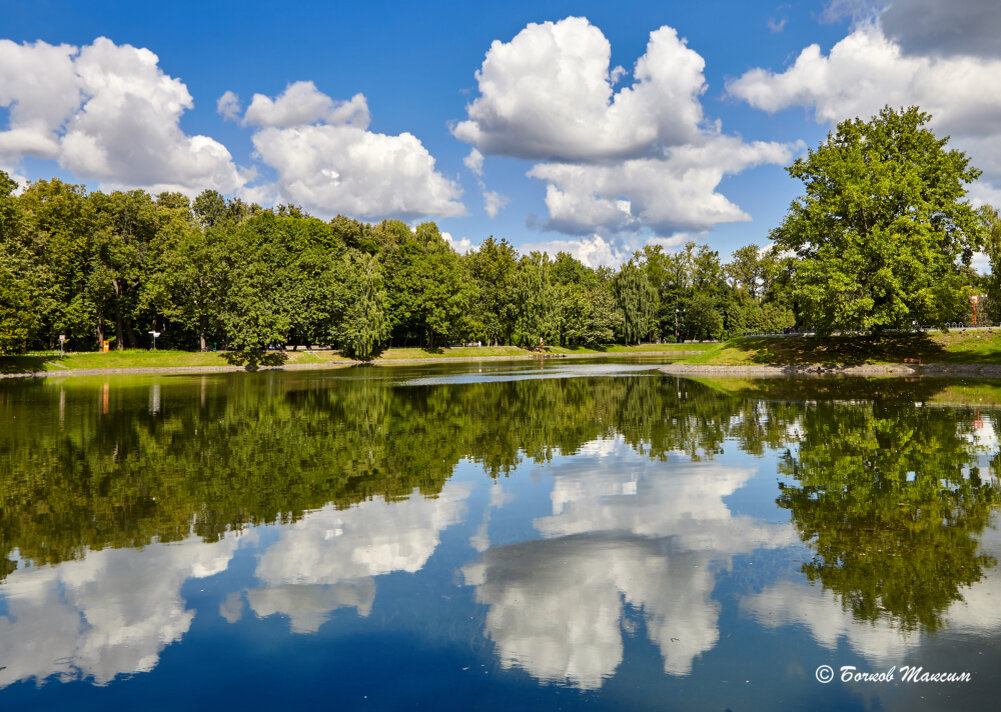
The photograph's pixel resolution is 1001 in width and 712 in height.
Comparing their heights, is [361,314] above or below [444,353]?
above

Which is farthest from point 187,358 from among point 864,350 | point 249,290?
point 864,350

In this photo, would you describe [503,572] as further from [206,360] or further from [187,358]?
[206,360]

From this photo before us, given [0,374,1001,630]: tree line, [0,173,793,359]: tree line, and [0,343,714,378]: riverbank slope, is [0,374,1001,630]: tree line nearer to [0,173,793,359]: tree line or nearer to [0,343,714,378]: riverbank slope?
[0,343,714,378]: riverbank slope

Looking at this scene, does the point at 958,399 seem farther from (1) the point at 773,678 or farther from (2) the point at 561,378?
(1) the point at 773,678

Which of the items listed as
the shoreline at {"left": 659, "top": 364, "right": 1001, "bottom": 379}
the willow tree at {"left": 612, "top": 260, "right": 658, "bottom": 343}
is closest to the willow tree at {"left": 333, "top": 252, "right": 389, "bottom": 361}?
the shoreline at {"left": 659, "top": 364, "right": 1001, "bottom": 379}

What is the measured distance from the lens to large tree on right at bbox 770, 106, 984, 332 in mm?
52531

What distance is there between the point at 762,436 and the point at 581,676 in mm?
18778

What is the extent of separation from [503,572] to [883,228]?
5950cm

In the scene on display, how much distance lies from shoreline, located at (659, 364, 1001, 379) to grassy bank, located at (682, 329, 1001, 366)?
1.29m

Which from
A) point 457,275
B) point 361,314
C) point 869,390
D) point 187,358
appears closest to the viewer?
point 869,390

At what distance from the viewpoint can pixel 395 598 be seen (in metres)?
10.1

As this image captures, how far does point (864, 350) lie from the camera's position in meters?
59.0

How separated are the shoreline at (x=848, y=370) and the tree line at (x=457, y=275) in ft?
13.2

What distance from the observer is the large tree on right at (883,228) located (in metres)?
52.5
